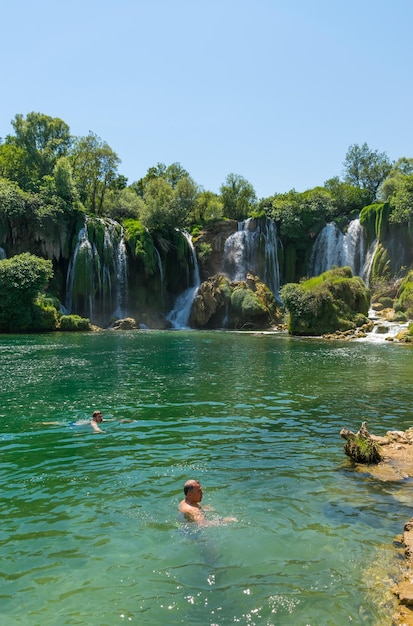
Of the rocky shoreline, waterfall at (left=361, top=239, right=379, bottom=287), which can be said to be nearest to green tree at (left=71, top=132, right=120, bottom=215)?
waterfall at (left=361, top=239, right=379, bottom=287)

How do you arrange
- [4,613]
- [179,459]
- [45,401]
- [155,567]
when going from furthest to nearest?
1. [45,401]
2. [179,459]
3. [155,567]
4. [4,613]

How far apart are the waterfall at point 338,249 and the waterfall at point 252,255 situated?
5.36 metres

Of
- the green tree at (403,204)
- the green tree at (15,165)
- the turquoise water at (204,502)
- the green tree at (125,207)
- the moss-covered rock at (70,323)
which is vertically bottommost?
the turquoise water at (204,502)

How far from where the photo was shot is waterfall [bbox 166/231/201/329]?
55938 mm

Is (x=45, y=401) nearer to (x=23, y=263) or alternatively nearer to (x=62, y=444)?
(x=62, y=444)

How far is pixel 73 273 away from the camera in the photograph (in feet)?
172

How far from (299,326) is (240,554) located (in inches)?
1492

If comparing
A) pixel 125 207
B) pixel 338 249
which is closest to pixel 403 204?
pixel 338 249

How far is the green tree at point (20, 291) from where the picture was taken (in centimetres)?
4347

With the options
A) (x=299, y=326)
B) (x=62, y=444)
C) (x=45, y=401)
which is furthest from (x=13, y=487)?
(x=299, y=326)

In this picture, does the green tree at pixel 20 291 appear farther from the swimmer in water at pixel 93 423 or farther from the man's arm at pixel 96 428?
the man's arm at pixel 96 428

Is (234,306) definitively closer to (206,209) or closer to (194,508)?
(206,209)

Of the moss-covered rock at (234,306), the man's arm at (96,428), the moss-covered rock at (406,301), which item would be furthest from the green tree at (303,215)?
the man's arm at (96,428)

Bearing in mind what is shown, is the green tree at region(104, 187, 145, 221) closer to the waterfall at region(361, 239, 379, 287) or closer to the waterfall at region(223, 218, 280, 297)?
the waterfall at region(223, 218, 280, 297)
